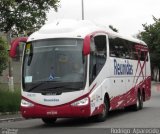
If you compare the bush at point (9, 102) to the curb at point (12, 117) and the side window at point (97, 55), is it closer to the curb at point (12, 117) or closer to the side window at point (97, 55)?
the curb at point (12, 117)

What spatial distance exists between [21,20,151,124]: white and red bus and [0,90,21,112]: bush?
20.1 feet

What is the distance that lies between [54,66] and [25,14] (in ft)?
18.2

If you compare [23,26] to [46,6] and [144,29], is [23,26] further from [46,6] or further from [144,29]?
[144,29]

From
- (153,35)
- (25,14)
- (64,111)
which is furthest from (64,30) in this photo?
(153,35)

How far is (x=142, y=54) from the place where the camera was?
2680 cm

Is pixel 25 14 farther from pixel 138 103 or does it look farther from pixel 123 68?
pixel 138 103

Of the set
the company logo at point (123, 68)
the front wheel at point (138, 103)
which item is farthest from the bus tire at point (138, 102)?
the company logo at point (123, 68)

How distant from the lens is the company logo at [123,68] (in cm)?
2094

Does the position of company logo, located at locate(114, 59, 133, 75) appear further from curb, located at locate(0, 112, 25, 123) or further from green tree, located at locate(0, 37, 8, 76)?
green tree, located at locate(0, 37, 8, 76)

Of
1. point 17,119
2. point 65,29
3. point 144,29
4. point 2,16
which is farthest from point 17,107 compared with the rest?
point 144,29

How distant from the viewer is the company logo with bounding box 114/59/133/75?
2094cm

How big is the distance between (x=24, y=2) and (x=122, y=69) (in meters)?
4.94

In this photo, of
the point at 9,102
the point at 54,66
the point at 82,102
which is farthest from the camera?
the point at 9,102

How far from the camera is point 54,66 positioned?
1736 centimetres
